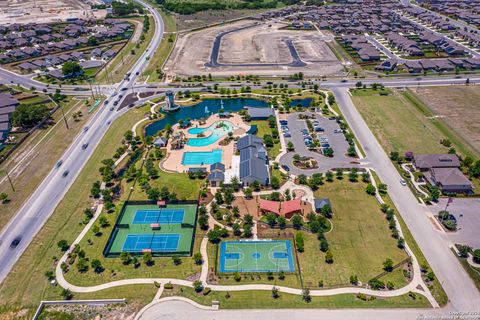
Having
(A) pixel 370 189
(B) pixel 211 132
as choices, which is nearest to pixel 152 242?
(B) pixel 211 132

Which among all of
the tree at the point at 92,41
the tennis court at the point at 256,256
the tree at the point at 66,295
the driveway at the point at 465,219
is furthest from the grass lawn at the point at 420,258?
the tree at the point at 92,41

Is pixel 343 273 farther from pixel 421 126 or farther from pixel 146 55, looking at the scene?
pixel 146 55

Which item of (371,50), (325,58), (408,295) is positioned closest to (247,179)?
(408,295)

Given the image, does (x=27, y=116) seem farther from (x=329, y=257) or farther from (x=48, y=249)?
(x=329, y=257)

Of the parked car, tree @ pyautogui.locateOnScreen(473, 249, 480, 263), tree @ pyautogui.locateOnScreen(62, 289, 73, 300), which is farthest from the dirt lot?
the parked car

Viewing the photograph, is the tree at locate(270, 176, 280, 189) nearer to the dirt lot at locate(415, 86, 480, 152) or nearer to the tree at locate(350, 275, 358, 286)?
the tree at locate(350, 275, 358, 286)

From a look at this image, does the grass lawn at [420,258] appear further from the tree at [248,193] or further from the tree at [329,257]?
the tree at [248,193]
